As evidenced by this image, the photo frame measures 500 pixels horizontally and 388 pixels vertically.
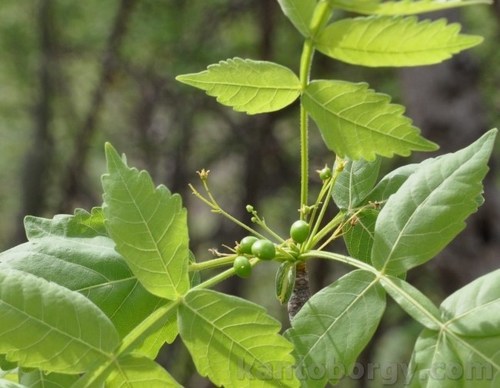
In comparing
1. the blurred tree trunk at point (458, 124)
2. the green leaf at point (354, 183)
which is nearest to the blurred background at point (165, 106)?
the blurred tree trunk at point (458, 124)

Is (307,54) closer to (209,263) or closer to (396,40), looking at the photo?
(396,40)

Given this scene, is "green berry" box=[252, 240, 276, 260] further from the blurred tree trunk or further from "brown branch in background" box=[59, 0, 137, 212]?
"brown branch in background" box=[59, 0, 137, 212]

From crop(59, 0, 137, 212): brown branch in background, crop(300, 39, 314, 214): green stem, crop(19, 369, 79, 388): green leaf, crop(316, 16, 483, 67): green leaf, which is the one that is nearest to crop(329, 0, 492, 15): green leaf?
crop(316, 16, 483, 67): green leaf

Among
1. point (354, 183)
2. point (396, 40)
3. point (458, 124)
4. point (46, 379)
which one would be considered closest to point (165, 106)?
point (458, 124)

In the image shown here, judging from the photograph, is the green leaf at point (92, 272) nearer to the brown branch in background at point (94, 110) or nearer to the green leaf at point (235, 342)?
the green leaf at point (235, 342)

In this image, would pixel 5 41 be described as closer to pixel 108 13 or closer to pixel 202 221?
pixel 108 13

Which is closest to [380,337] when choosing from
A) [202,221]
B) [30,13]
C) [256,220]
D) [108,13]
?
[202,221]
